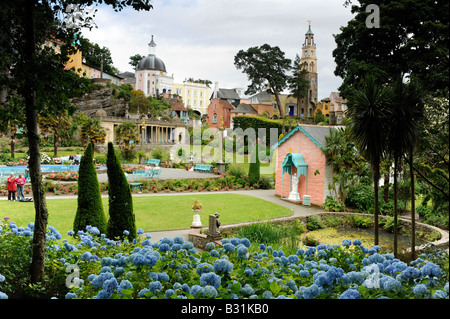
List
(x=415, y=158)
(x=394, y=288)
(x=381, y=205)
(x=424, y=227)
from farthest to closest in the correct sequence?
1. (x=381, y=205)
2. (x=424, y=227)
3. (x=415, y=158)
4. (x=394, y=288)

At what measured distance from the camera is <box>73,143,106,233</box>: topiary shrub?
21.6 ft

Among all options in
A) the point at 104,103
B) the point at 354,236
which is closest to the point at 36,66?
the point at 354,236

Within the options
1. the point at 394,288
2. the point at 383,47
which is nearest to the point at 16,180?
the point at 383,47

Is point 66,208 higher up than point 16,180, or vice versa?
point 16,180

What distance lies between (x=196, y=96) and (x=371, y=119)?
46982mm

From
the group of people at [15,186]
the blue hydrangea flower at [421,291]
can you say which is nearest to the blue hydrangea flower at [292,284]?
the blue hydrangea flower at [421,291]

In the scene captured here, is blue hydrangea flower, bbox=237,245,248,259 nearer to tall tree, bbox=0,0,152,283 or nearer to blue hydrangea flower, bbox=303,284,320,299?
blue hydrangea flower, bbox=303,284,320,299

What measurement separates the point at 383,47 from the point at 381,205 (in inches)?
275

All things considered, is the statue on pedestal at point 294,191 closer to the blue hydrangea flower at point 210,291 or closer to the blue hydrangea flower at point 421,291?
the blue hydrangea flower at point 421,291

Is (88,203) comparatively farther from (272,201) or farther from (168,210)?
(272,201)

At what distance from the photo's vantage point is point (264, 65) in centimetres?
1031
